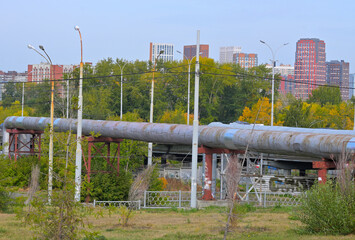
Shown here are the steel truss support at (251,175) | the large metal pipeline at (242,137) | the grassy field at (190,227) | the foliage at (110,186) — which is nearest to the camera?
the grassy field at (190,227)

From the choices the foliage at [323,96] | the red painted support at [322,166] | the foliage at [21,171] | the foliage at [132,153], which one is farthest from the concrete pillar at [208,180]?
the foliage at [323,96]

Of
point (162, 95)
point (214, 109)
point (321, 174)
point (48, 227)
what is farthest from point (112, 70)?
point (48, 227)

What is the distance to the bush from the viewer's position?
1683 cm

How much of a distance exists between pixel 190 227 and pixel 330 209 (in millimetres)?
4846

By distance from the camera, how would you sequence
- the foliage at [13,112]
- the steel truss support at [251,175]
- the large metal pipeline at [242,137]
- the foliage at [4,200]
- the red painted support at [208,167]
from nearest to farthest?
the large metal pipeline at [242,137]
the foliage at [4,200]
the steel truss support at [251,175]
the red painted support at [208,167]
the foliage at [13,112]

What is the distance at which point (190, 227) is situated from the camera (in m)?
19.8

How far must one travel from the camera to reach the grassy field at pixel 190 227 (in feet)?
57.8

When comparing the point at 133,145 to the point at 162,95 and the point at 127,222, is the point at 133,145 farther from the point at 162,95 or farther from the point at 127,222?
the point at 162,95

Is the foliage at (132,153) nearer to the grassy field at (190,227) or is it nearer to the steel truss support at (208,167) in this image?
the steel truss support at (208,167)

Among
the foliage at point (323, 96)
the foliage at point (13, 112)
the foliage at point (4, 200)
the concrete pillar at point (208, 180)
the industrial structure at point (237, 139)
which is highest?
the foliage at point (323, 96)

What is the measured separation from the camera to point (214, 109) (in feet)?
320

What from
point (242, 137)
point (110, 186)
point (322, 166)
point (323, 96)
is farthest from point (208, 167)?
point (323, 96)

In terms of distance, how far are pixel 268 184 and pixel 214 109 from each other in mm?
50377

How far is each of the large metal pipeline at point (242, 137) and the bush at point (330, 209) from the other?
52.4 inches
